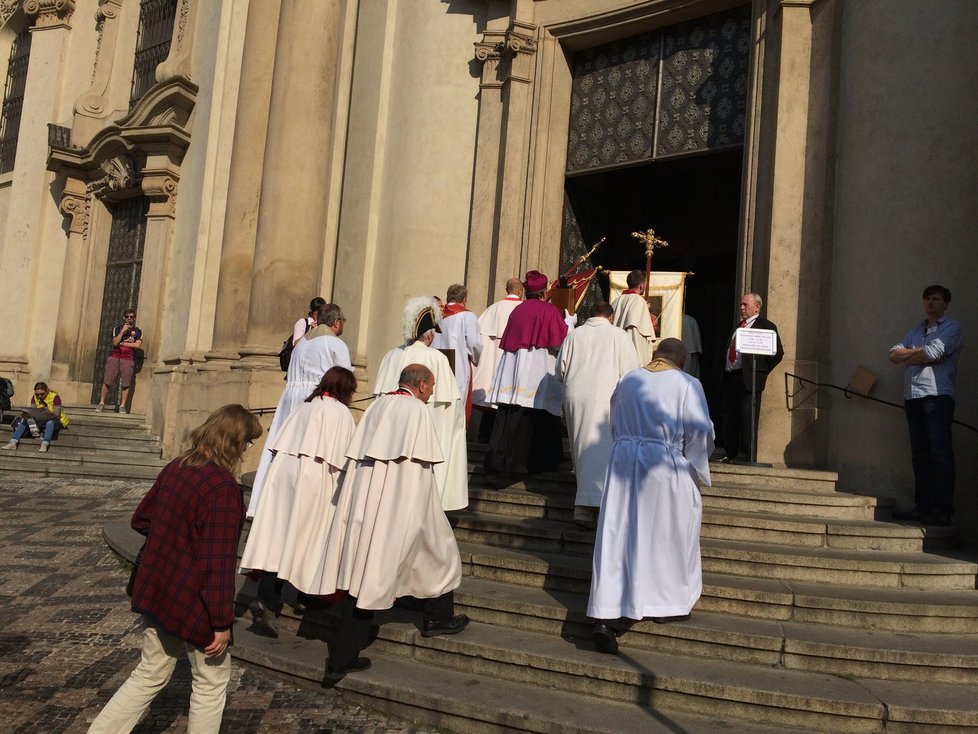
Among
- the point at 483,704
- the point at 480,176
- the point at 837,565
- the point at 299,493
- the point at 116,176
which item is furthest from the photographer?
the point at 116,176

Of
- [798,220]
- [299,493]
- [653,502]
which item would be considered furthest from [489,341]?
[653,502]

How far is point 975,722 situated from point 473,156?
893 centimetres

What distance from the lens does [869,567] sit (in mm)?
5434

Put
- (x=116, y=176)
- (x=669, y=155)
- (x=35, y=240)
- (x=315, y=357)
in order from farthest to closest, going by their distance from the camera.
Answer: (x=35, y=240), (x=116, y=176), (x=669, y=155), (x=315, y=357)

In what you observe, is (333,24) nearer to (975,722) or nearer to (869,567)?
(869,567)

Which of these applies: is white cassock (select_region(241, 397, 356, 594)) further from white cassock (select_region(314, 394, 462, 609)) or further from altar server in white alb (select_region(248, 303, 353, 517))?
altar server in white alb (select_region(248, 303, 353, 517))

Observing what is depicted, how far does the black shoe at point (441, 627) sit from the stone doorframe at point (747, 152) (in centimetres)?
406

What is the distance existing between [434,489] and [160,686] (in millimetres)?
1743

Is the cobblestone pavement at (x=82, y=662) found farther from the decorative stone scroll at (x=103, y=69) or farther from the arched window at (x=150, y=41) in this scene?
the decorative stone scroll at (x=103, y=69)

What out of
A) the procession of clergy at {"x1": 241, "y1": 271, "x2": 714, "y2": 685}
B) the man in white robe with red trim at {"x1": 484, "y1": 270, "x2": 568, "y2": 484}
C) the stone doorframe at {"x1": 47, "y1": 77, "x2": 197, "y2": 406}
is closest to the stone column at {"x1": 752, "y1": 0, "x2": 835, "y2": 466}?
the man in white robe with red trim at {"x1": 484, "y1": 270, "x2": 568, "y2": 484}

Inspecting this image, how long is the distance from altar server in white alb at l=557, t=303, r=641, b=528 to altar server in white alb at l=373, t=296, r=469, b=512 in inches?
33.7

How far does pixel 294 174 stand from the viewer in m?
11.8

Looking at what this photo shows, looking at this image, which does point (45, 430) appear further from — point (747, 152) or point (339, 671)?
point (747, 152)

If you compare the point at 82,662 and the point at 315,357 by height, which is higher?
the point at 315,357
